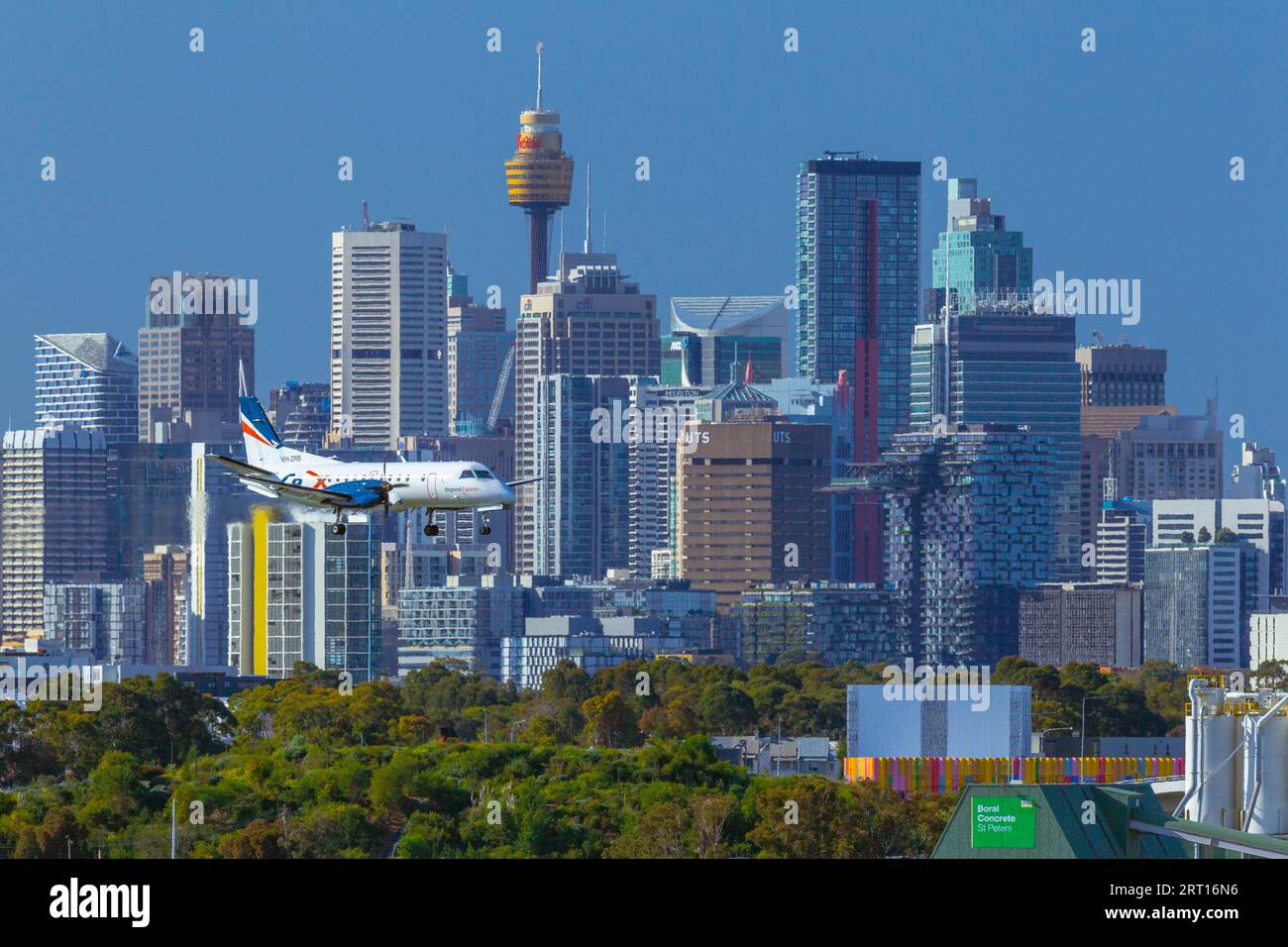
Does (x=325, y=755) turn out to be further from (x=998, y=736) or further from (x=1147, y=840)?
(x=1147, y=840)

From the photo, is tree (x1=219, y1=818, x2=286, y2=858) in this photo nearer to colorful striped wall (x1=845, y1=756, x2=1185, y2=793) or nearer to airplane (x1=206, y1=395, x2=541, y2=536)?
airplane (x1=206, y1=395, x2=541, y2=536)

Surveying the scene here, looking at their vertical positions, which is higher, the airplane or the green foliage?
the airplane

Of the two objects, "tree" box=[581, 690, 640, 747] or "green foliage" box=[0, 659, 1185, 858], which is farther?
"tree" box=[581, 690, 640, 747]

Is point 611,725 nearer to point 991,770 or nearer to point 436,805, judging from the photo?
point 991,770

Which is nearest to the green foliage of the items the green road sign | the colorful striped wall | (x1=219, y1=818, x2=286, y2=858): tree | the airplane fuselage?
(x1=219, y1=818, x2=286, y2=858): tree

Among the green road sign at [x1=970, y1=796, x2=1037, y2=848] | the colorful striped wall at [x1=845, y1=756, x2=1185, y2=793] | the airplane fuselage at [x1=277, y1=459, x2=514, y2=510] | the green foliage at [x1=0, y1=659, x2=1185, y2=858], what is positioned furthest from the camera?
the colorful striped wall at [x1=845, y1=756, x2=1185, y2=793]

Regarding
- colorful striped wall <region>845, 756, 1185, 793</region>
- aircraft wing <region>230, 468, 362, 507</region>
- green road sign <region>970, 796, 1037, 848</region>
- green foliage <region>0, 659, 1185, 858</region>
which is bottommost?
colorful striped wall <region>845, 756, 1185, 793</region>
